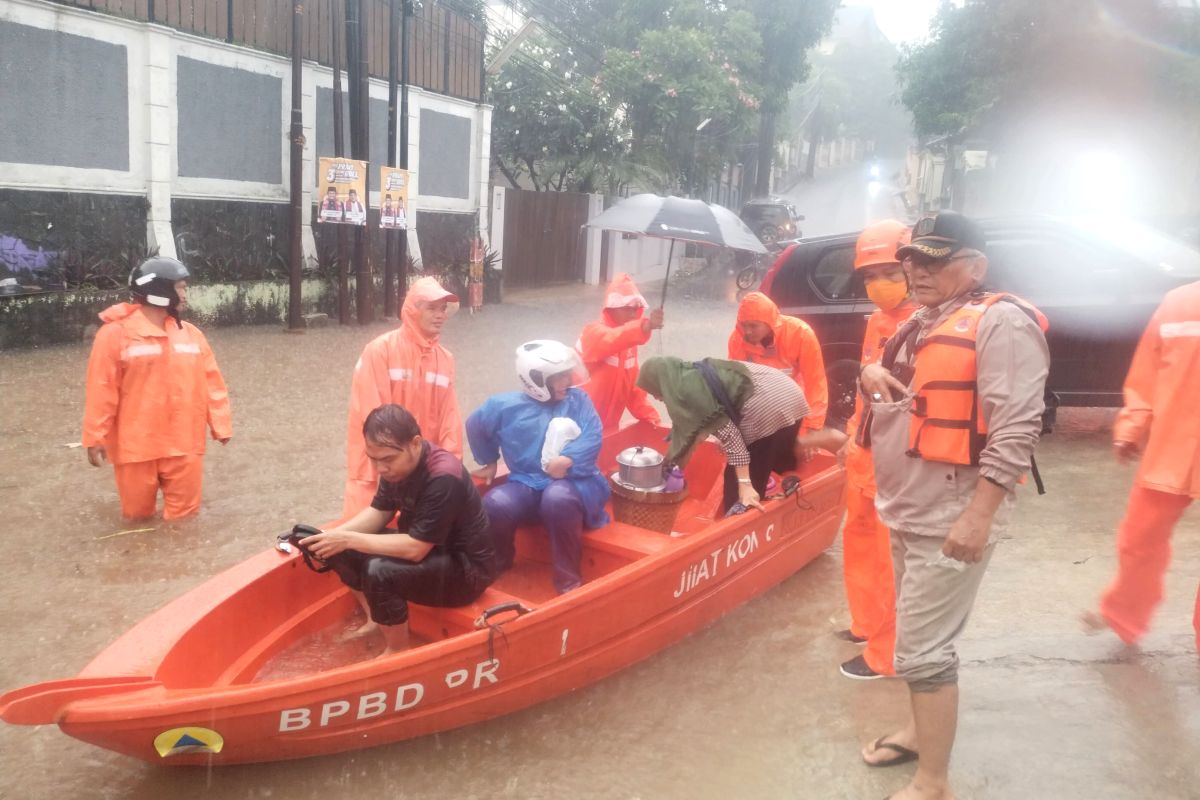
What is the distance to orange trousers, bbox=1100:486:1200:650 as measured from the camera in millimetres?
3715

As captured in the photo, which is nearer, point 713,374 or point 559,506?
point 559,506

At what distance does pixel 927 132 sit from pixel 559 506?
26.6m

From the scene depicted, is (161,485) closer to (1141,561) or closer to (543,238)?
(1141,561)

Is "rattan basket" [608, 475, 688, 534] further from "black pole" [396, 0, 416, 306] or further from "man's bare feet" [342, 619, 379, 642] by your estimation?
"black pole" [396, 0, 416, 306]

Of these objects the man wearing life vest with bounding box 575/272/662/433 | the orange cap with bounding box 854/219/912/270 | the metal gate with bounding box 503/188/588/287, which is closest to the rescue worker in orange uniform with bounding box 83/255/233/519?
the man wearing life vest with bounding box 575/272/662/433

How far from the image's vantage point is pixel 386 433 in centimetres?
325

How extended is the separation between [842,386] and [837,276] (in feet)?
3.12

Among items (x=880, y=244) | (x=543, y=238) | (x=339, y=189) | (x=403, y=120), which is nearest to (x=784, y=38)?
(x=543, y=238)

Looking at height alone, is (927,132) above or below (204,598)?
above

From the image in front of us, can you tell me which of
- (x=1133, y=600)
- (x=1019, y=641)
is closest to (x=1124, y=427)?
(x=1133, y=600)

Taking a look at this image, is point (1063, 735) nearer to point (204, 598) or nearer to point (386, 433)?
point (386, 433)

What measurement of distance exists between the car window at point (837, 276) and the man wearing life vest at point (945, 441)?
190 inches

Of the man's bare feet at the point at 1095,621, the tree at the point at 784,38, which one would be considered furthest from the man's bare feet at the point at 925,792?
the tree at the point at 784,38

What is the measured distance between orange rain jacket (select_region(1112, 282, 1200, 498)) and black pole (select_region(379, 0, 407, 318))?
1102 centimetres
